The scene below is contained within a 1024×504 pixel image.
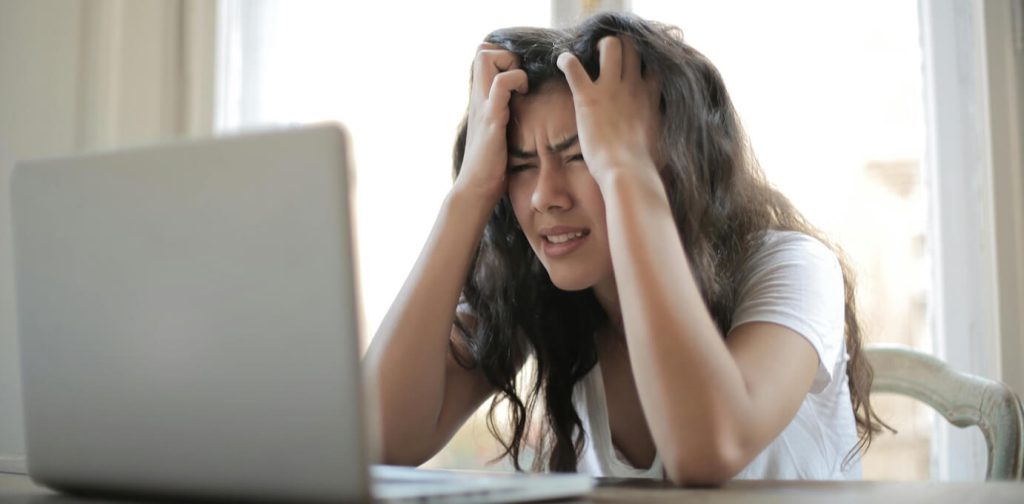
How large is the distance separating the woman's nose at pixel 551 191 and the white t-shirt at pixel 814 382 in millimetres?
252

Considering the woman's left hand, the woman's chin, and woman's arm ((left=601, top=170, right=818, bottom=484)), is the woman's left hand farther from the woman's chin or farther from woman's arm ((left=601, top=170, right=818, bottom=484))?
the woman's chin

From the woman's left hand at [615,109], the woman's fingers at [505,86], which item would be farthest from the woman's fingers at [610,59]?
the woman's fingers at [505,86]

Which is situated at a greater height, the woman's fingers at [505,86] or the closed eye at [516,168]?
the woman's fingers at [505,86]

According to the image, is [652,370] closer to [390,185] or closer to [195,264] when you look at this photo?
[195,264]

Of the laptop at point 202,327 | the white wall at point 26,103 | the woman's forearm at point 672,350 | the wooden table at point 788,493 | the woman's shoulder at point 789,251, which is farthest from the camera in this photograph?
the white wall at point 26,103

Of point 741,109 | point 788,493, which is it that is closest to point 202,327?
point 788,493

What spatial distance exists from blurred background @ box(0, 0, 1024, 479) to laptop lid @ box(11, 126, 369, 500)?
119cm

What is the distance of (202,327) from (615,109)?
0.73 meters

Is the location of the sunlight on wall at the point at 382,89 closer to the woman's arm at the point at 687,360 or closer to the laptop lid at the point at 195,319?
the woman's arm at the point at 687,360

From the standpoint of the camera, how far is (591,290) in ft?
5.10

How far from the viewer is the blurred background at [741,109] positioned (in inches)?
73.9

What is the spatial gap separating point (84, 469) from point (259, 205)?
Result: 266 mm

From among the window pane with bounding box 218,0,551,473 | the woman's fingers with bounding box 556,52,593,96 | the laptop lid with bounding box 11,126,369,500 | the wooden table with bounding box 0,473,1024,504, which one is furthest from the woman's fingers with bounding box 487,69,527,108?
the window pane with bounding box 218,0,551,473

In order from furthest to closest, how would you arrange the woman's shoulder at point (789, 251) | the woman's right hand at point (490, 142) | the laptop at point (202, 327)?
the woman's right hand at point (490, 142), the woman's shoulder at point (789, 251), the laptop at point (202, 327)
